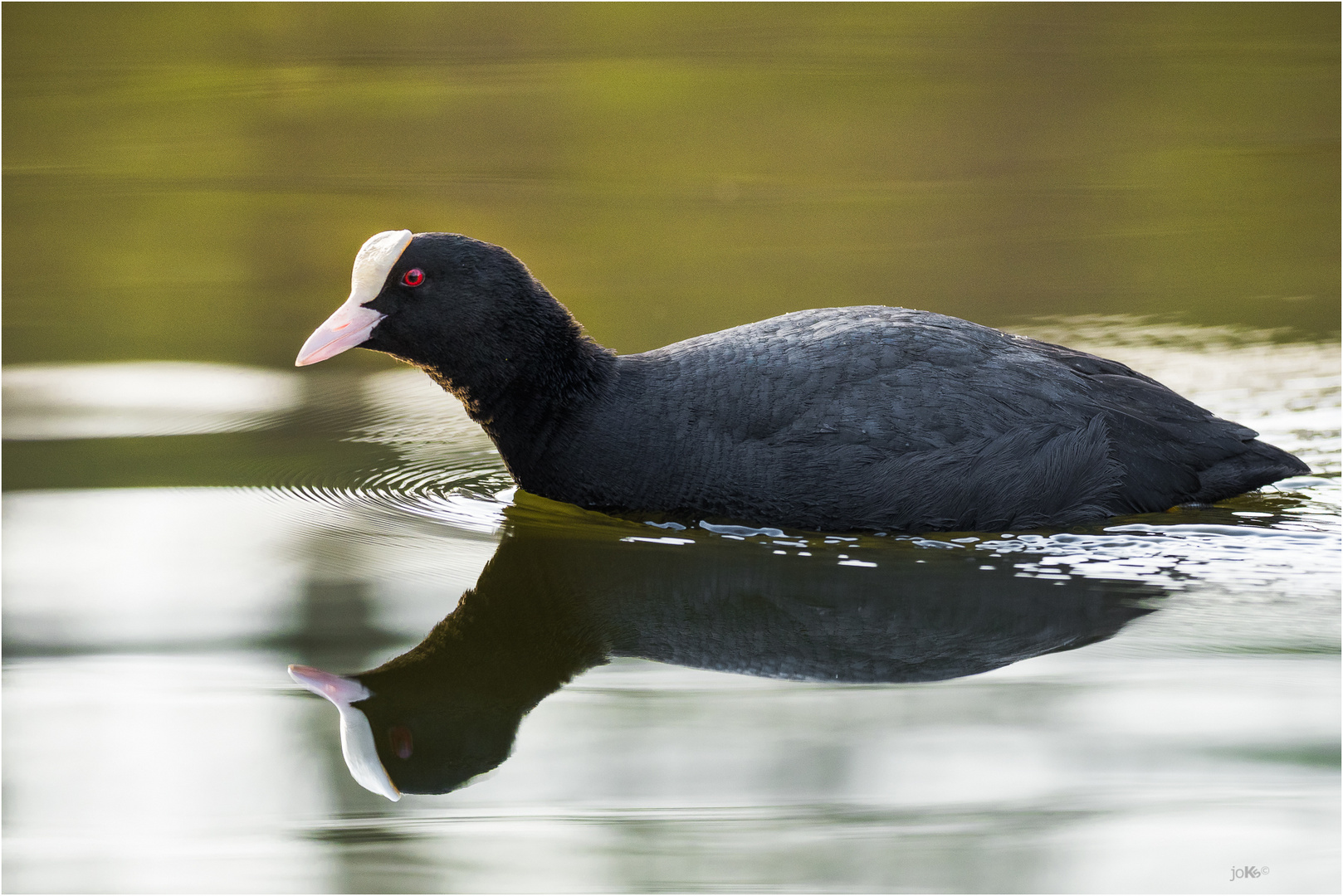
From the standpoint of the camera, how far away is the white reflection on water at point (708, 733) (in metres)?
2.96

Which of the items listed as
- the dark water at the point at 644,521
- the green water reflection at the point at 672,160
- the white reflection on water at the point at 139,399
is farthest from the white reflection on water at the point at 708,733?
the green water reflection at the point at 672,160

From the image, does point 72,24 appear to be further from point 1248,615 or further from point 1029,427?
point 1248,615

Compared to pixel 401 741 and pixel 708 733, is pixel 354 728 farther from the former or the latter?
pixel 708 733

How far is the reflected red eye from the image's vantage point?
3303mm

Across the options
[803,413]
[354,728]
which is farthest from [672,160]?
[354,728]

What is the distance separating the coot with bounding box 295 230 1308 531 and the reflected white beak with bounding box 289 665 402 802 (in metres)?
1.31

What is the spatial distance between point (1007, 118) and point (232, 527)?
760cm

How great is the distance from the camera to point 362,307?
189 inches

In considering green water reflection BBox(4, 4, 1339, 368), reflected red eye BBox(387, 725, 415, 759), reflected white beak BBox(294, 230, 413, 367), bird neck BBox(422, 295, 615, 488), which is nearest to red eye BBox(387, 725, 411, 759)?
reflected red eye BBox(387, 725, 415, 759)

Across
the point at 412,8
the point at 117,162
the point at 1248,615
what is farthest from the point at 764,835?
the point at 412,8

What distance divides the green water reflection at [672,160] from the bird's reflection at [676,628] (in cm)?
252

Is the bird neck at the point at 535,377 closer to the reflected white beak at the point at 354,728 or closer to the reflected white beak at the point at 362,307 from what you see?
the reflected white beak at the point at 362,307

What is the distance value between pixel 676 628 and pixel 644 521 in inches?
34.1

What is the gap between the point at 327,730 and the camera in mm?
3428
